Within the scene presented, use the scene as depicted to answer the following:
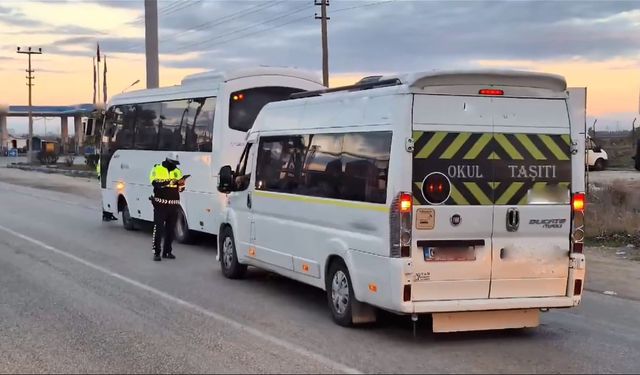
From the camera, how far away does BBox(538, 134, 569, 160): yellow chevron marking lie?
7.65m

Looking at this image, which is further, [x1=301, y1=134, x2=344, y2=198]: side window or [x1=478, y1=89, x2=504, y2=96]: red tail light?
[x1=301, y1=134, x2=344, y2=198]: side window

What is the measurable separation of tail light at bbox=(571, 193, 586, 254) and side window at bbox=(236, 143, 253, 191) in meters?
4.48

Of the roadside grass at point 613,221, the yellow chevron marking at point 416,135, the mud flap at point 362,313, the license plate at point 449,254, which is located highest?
the yellow chevron marking at point 416,135

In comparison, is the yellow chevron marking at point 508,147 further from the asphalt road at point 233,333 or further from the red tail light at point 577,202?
the asphalt road at point 233,333

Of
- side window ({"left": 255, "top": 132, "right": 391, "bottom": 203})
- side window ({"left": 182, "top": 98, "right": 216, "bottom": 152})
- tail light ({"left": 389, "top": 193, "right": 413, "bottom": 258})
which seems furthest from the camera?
side window ({"left": 182, "top": 98, "right": 216, "bottom": 152})

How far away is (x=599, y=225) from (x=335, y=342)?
Result: 390 inches

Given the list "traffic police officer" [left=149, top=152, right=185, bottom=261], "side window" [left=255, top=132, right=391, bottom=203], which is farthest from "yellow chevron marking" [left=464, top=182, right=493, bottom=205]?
"traffic police officer" [left=149, top=152, right=185, bottom=261]

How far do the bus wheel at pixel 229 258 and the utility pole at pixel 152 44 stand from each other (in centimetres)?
1911

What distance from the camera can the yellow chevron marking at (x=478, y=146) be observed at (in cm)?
743

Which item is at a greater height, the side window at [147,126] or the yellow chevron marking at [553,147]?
the side window at [147,126]

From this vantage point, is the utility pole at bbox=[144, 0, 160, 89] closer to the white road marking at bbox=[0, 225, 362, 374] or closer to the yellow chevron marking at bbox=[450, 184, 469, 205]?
the white road marking at bbox=[0, 225, 362, 374]

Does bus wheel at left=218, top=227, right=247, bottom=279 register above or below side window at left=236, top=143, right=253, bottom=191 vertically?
below

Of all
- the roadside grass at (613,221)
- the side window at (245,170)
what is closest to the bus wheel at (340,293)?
the side window at (245,170)

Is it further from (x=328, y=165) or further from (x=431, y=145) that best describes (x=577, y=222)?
(x=328, y=165)
